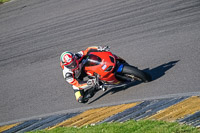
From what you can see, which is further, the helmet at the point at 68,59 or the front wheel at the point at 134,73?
the front wheel at the point at 134,73

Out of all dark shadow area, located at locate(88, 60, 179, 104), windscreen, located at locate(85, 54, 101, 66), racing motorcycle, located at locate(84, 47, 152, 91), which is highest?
windscreen, located at locate(85, 54, 101, 66)

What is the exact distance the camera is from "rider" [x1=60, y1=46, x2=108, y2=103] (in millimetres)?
8588

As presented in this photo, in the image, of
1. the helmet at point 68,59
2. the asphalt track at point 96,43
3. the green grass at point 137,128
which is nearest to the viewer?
the green grass at point 137,128

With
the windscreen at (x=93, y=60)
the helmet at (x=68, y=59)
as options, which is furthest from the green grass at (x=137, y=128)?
the windscreen at (x=93, y=60)

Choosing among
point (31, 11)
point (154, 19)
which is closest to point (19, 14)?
point (31, 11)

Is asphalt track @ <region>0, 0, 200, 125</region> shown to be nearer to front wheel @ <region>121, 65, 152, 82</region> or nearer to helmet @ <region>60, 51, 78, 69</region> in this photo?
front wheel @ <region>121, 65, 152, 82</region>

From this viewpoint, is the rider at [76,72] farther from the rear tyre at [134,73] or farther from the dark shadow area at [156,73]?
the rear tyre at [134,73]

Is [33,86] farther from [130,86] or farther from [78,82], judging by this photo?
[130,86]

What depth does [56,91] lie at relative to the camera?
35.1 ft

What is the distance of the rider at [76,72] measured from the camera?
8.59 meters

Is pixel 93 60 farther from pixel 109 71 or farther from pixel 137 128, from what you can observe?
pixel 137 128

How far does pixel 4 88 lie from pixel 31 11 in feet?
22.5

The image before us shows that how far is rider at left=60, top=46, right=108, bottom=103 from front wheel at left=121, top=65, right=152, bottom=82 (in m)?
0.92

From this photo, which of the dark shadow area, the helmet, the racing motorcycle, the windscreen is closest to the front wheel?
the racing motorcycle
